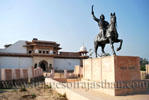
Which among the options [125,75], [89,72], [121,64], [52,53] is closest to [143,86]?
[125,75]

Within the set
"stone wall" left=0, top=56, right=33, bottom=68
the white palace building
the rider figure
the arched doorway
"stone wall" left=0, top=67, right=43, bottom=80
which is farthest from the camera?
the arched doorway

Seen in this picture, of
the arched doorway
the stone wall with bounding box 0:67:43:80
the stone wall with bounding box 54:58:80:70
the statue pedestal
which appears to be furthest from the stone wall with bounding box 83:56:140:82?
the stone wall with bounding box 54:58:80:70

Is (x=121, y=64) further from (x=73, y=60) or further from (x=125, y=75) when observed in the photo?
(x=73, y=60)

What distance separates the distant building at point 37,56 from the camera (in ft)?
77.2

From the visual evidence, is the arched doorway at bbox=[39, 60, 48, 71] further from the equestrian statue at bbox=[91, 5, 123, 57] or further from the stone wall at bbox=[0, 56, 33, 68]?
the equestrian statue at bbox=[91, 5, 123, 57]

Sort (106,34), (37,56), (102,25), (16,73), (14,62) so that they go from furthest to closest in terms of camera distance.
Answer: (37,56), (14,62), (16,73), (102,25), (106,34)

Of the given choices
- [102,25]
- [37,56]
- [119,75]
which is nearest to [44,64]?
[37,56]

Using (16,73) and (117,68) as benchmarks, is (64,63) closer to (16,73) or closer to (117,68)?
(16,73)

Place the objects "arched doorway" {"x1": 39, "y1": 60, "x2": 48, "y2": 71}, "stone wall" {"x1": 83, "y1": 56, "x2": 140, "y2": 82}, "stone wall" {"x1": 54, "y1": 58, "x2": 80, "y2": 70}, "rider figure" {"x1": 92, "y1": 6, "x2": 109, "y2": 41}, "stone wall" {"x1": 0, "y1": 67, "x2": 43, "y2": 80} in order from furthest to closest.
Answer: "stone wall" {"x1": 54, "y1": 58, "x2": 80, "y2": 70}
"arched doorway" {"x1": 39, "y1": 60, "x2": 48, "y2": 71}
"stone wall" {"x1": 0, "y1": 67, "x2": 43, "y2": 80}
"rider figure" {"x1": 92, "y1": 6, "x2": 109, "y2": 41}
"stone wall" {"x1": 83, "y1": 56, "x2": 140, "y2": 82}

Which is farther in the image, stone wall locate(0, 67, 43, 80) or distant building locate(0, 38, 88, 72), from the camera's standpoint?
distant building locate(0, 38, 88, 72)

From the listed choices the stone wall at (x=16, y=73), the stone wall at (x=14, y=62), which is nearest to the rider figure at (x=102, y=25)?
the stone wall at (x=16, y=73)

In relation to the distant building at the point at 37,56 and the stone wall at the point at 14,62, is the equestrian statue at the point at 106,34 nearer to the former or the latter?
the distant building at the point at 37,56

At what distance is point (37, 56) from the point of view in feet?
81.0

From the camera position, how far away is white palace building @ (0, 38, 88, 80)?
925 inches
